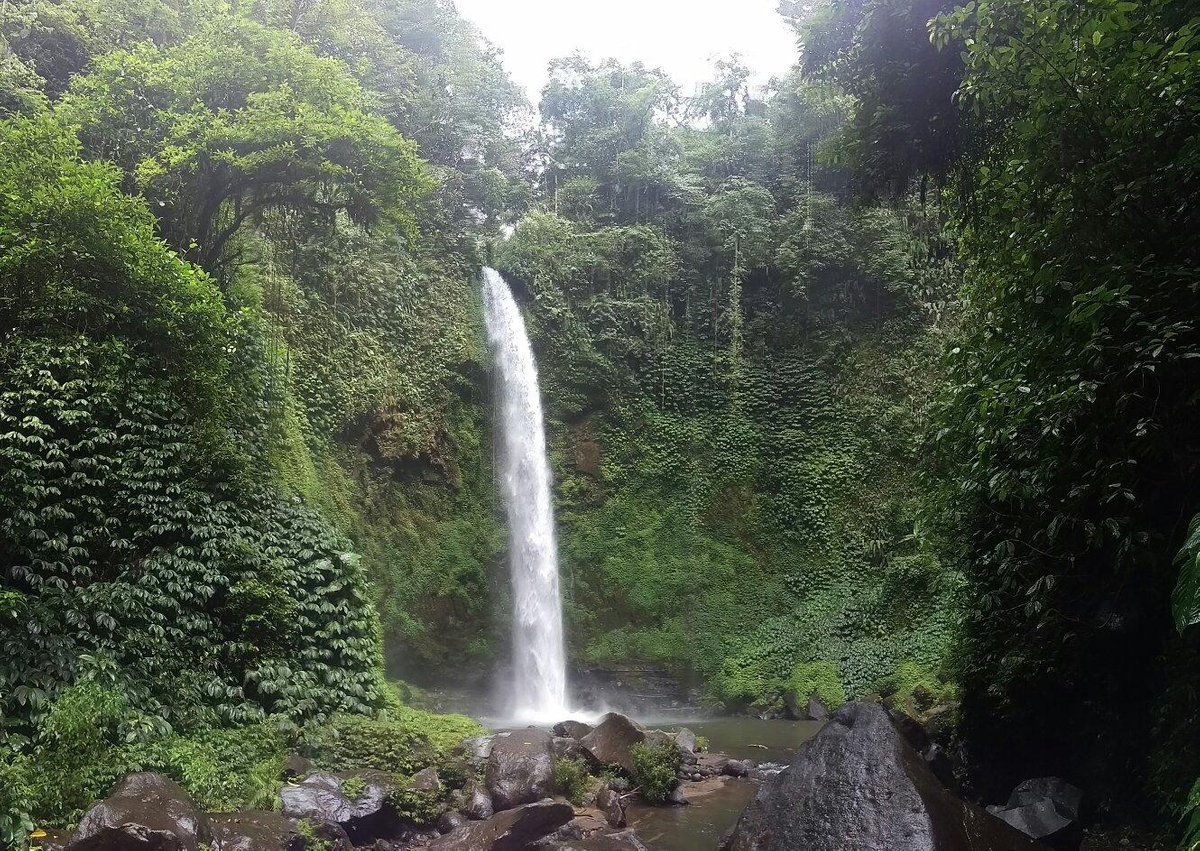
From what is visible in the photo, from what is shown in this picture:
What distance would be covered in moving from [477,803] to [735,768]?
369 centimetres

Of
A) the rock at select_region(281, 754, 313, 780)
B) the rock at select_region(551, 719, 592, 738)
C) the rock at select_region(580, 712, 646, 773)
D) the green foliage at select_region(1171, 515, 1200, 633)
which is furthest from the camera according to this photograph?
the rock at select_region(551, 719, 592, 738)

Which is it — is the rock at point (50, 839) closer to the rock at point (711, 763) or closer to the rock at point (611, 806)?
the rock at point (611, 806)

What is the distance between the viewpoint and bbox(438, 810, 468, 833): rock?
7230 millimetres

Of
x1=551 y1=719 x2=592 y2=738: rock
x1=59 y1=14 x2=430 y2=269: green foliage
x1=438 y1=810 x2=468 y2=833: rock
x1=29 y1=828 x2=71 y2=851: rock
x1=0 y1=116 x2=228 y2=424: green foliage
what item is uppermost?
x1=59 y1=14 x2=430 y2=269: green foliage

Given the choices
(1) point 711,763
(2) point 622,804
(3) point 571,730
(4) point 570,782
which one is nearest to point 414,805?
(4) point 570,782

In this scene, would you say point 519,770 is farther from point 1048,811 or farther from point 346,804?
point 1048,811

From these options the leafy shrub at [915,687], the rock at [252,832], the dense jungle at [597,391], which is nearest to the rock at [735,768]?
the dense jungle at [597,391]

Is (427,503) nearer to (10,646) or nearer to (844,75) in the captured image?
(10,646)

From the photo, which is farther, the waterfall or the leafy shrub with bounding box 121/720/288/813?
the waterfall

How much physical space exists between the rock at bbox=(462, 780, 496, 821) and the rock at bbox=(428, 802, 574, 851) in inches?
8.4

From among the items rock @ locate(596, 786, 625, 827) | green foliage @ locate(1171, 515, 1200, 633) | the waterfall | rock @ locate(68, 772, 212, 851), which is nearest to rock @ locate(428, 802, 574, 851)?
rock @ locate(596, 786, 625, 827)

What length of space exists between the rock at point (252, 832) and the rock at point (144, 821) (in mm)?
127

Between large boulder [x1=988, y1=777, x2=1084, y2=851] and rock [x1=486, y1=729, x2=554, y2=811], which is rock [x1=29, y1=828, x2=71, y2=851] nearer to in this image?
rock [x1=486, y1=729, x2=554, y2=811]

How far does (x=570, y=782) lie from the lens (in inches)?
316
